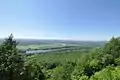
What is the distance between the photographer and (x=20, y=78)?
2261 cm

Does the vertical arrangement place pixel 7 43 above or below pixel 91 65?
above

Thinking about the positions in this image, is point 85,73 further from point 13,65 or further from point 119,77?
point 13,65

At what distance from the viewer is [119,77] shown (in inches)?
1017

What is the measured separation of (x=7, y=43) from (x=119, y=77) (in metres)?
13.8

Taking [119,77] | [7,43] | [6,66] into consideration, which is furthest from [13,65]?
[119,77]

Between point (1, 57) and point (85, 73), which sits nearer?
point (1, 57)

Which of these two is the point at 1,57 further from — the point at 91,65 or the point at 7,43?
the point at 91,65

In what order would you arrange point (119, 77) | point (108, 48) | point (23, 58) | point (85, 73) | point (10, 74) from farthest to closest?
point (108, 48) → point (85, 73) → point (119, 77) → point (23, 58) → point (10, 74)

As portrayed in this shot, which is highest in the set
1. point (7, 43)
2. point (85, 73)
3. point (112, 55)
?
point (7, 43)

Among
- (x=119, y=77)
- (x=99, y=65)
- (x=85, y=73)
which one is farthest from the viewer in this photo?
(x=99, y=65)

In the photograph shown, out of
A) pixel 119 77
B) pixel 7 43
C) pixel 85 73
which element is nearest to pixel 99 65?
pixel 85 73

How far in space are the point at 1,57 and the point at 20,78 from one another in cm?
299

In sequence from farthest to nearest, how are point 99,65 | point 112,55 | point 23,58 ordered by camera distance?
point 112,55 < point 99,65 < point 23,58

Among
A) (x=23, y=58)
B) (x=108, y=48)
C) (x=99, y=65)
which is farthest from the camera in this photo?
(x=108, y=48)
